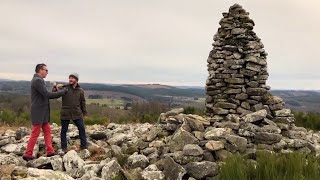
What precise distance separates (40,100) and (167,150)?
3327 millimetres

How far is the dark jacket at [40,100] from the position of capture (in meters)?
9.44

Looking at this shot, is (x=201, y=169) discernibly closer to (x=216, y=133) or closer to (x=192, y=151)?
(x=192, y=151)

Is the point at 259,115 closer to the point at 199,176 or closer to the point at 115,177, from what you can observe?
the point at 199,176

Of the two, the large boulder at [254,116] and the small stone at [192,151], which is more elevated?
the large boulder at [254,116]

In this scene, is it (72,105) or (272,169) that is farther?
(72,105)

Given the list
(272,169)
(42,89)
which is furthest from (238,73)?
(42,89)

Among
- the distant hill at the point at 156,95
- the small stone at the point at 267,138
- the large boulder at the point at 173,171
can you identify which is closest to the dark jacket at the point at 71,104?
the large boulder at the point at 173,171

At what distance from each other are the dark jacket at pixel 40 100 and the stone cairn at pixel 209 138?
1.01 meters

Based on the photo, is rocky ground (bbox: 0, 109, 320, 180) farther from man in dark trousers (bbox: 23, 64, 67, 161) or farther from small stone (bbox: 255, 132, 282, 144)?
man in dark trousers (bbox: 23, 64, 67, 161)

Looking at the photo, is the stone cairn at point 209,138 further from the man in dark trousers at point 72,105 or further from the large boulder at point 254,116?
the man in dark trousers at point 72,105

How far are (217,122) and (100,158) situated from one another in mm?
3327

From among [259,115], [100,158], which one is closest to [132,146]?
[100,158]

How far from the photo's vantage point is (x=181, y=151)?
8781 mm

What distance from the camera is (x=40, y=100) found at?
31.6 feet
